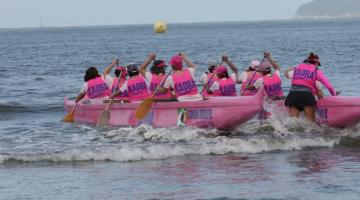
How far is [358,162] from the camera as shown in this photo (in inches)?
496

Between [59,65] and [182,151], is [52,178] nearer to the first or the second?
[182,151]

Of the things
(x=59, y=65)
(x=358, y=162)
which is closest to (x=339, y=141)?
(x=358, y=162)

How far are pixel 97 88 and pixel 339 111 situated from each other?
5682mm

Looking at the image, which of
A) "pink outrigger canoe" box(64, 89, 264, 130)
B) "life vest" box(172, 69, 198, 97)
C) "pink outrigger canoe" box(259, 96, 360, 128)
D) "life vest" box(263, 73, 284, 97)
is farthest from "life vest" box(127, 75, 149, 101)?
"pink outrigger canoe" box(259, 96, 360, 128)

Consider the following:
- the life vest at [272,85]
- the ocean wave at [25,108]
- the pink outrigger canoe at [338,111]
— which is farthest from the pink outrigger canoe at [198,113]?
the ocean wave at [25,108]

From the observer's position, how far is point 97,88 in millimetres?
18406

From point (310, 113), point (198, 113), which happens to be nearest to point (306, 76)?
point (310, 113)

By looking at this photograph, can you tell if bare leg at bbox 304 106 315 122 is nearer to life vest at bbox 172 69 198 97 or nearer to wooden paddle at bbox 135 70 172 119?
life vest at bbox 172 69 198 97

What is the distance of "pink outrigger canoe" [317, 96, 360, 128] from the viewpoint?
1523 centimetres

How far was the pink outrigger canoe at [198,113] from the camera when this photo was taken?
1510cm

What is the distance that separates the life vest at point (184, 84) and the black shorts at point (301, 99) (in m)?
1.91

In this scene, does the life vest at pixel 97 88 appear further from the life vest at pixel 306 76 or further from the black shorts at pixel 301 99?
the life vest at pixel 306 76

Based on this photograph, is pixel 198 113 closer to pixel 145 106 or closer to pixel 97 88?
pixel 145 106

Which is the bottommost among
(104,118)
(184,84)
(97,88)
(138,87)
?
(104,118)
